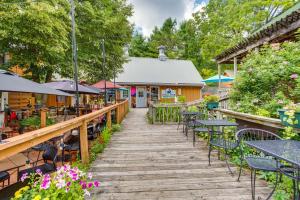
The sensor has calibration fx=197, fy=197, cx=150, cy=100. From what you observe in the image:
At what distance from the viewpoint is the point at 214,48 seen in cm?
1811

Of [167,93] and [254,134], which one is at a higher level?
[167,93]

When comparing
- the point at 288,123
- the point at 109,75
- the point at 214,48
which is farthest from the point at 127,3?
the point at 288,123

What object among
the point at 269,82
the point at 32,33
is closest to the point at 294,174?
the point at 269,82

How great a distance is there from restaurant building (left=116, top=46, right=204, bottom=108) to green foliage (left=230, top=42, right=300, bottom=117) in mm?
11505

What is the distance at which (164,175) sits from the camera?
3176 millimetres

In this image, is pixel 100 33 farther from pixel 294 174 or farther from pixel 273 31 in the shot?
pixel 294 174

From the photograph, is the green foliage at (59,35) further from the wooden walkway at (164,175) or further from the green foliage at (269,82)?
the green foliage at (269,82)

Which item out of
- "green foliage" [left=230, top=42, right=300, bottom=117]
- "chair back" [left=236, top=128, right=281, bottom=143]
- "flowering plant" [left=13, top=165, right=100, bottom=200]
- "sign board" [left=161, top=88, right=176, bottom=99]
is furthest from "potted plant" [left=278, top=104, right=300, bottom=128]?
"sign board" [left=161, top=88, right=176, bottom=99]

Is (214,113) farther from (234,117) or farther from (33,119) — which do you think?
(33,119)

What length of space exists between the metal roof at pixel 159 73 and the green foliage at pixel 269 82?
11.7 metres

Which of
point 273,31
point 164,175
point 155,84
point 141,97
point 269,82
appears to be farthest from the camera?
point 141,97

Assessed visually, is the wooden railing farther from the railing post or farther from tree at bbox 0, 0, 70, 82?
tree at bbox 0, 0, 70, 82

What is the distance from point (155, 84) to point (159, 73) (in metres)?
1.79

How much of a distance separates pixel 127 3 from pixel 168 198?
13.1 meters
